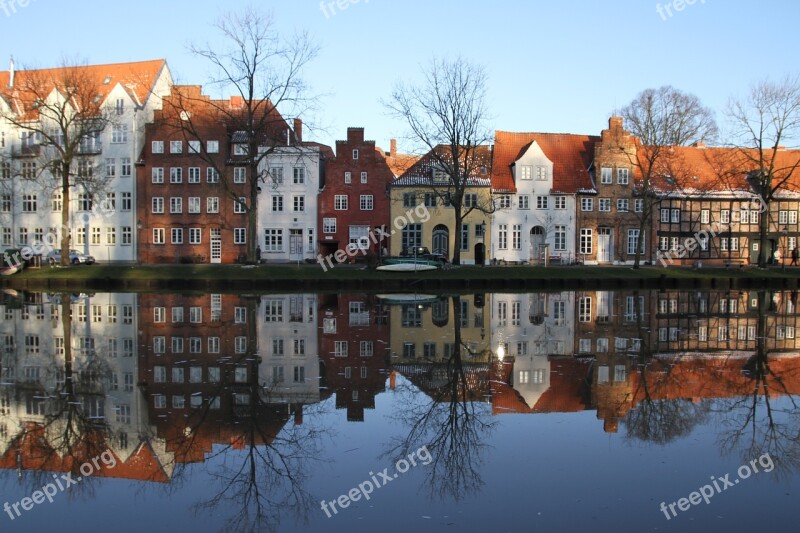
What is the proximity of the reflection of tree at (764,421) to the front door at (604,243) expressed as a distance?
1702 inches

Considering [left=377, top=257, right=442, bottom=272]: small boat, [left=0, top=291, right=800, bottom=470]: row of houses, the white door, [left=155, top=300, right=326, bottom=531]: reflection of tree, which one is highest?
the white door

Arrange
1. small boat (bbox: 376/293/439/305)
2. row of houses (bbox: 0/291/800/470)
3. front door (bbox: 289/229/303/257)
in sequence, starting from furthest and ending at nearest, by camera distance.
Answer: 1. front door (bbox: 289/229/303/257)
2. small boat (bbox: 376/293/439/305)
3. row of houses (bbox: 0/291/800/470)

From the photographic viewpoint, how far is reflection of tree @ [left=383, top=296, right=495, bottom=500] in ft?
27.9

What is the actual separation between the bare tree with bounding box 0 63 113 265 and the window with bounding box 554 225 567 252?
115 ft

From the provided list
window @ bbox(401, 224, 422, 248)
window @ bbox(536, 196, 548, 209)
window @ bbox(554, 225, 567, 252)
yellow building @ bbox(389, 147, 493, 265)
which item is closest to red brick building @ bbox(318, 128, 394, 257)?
yellow building @ bbox(389, 147, 493, 265)

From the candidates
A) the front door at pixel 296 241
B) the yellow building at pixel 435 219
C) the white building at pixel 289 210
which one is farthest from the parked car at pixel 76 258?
the yellow building at pixel 435 219

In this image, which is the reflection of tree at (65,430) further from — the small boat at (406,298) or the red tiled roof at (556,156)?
the red tiled roof at (556,156)

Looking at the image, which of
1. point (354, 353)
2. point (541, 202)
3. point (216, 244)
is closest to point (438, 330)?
point (354, 353)

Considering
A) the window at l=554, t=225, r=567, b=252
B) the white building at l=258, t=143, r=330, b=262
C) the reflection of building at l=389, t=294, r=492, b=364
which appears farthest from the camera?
the window at l=554, t=225, r=567, b=252

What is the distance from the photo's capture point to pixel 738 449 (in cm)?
953

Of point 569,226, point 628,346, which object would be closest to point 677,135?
point 569,226

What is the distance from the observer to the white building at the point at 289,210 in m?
56.2

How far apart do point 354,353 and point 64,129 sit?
3427cm

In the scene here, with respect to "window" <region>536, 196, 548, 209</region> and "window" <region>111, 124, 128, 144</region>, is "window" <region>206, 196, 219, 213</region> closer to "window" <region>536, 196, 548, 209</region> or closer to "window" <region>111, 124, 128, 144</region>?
"window" <region>111, 124, 128, 144</region>
